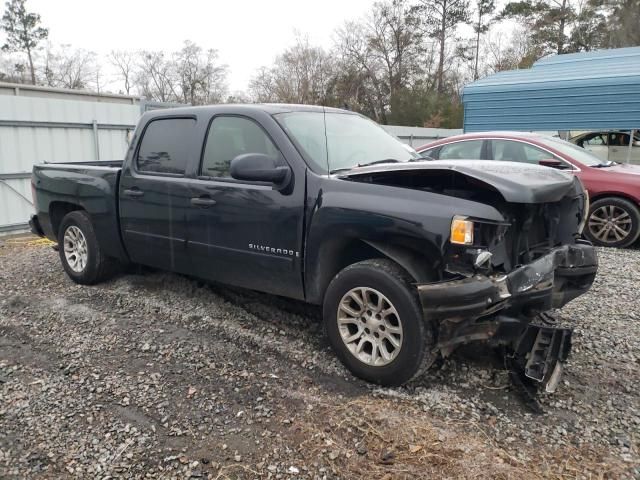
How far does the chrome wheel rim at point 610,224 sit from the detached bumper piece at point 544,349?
4790 mm

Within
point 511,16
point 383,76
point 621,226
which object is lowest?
Result: point 621,226

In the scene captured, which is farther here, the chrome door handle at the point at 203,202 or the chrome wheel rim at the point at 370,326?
the chrome door handle at the point at 203,202

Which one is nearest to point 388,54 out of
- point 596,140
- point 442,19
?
point 442,19

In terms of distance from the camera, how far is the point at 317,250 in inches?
143

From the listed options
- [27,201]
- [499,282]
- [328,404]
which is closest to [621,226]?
[499,282]

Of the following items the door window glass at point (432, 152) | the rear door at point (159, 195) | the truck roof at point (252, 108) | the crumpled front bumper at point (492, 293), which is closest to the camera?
the crumpled front bumper at point (492, 293)

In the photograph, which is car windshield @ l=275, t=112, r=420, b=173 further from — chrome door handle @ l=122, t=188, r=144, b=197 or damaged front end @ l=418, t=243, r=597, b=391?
chrome door handle @ l=122, t=188, r=144, b=197

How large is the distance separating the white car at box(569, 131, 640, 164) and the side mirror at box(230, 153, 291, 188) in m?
10.1

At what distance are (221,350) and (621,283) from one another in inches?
169

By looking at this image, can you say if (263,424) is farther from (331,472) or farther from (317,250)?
(317,250)

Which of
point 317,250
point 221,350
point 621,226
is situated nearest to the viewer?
point 317,250

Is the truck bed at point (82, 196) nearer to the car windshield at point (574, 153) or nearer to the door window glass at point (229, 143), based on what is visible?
the door window glass at point (229, 143)

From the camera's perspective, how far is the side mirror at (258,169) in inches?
141

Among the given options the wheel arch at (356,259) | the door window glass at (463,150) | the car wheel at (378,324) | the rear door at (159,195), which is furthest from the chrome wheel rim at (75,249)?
the door window glass at (463,150)
